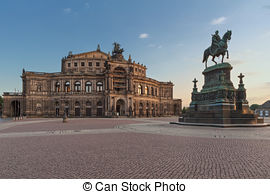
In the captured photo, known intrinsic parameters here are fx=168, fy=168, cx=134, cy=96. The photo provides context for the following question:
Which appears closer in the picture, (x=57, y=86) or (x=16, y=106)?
(x=57, y=86)

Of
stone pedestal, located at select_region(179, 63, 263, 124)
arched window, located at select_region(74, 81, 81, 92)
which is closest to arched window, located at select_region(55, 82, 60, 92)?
arched window, located at select_region(74, 81, 81, 92)

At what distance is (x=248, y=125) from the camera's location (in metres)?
18.1

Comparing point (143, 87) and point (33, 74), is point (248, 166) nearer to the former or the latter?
point (143, 87)

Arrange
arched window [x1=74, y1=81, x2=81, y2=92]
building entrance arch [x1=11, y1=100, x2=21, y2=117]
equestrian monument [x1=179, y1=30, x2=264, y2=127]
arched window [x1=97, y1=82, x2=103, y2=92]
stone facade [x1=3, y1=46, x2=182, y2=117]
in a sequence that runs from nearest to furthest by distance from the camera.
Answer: equestrian monument [x1=179, y1=30, x2=264, y2=127] → stone facade [x1=3, y1=46, x2=182, y2=117] → arched window [x1=74, y1=81, x2=81, y2=92] → building entrance arch [x1=11, y1=100, x2=21, y2=117] → arched window [x1=97, y1=82, x2=103, y2=92]

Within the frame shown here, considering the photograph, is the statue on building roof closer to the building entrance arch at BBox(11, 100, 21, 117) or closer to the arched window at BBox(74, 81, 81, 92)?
the arched window at BBox(74, 81, 81, 92)

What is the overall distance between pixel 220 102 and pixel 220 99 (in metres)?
0.40

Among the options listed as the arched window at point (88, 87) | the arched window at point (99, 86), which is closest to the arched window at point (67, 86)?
the arched window at point (88, 87)

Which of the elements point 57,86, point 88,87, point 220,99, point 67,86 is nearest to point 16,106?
point 57,86

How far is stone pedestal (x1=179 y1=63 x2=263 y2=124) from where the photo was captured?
19.0m

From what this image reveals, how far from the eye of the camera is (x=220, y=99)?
19.7 meters

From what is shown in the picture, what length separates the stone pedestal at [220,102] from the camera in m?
19.0

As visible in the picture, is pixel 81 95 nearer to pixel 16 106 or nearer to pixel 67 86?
pixel 67 86

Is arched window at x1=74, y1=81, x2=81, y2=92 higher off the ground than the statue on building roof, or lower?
lower

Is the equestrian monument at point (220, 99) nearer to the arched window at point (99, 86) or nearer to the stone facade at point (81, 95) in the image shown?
the stone facade at point (81, 95)
